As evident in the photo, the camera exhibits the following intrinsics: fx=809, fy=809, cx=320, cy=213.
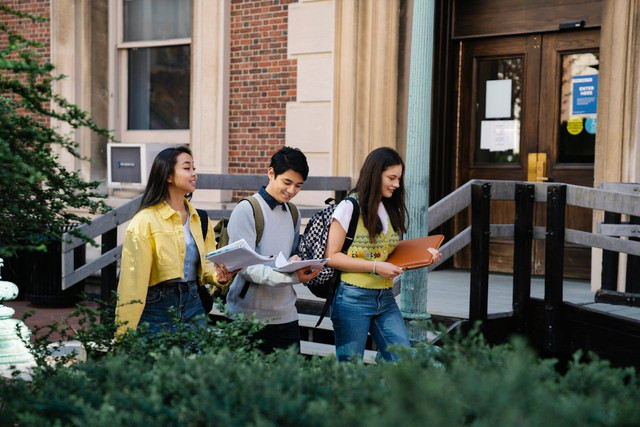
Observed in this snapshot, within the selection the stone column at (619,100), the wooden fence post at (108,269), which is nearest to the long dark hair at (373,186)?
the wooden fence post at (108,269)

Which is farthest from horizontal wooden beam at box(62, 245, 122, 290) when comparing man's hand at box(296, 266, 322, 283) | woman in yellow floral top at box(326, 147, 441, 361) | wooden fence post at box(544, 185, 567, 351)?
wooden fence post at box(544, 185, 567, 351)

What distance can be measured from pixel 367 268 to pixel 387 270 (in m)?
0.12

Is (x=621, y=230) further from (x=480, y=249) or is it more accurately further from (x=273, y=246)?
(x=273, y=246)

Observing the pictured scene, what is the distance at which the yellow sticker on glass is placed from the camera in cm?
841

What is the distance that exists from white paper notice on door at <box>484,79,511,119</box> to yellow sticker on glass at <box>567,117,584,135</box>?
2.29 ft

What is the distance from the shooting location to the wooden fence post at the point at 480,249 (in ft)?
19.0

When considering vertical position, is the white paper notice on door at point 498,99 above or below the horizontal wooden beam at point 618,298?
above

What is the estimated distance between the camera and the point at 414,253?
4621 millimetres

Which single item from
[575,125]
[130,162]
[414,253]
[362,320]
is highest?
[575,125]

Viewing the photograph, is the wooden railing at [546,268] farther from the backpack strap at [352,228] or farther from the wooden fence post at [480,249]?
the backpack strap at [352,228]

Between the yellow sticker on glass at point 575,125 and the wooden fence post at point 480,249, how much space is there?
122 inches

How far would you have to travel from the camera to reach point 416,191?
5.00 metres

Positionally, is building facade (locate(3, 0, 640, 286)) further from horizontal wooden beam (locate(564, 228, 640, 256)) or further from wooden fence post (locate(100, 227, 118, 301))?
wooden fence post (locate(100, 227, 118, 301))

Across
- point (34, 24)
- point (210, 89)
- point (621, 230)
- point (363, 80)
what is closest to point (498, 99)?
point (363, 80)
